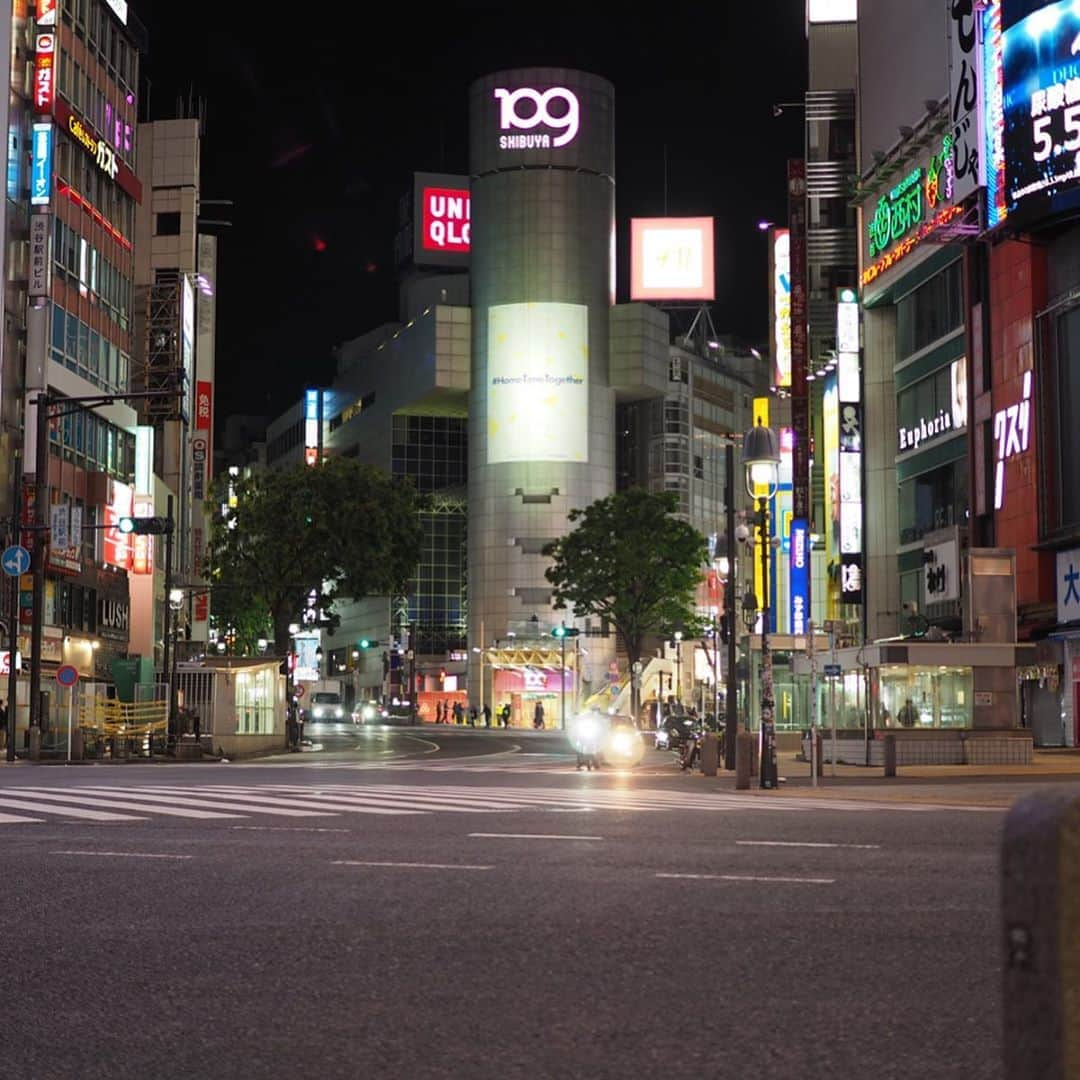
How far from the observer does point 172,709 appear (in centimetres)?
4791

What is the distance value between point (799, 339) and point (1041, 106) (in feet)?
81.4

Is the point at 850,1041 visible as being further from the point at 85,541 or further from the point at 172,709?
the point at 85,541

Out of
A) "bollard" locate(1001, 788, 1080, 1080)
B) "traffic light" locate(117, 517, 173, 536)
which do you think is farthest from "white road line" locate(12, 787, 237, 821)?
"traffic light" locate(117, 517, 173, 536)

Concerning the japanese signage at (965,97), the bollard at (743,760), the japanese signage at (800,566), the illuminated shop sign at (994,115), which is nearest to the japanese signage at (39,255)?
the japanese signage at (965,97)

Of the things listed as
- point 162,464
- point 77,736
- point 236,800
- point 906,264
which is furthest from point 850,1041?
point 162,464

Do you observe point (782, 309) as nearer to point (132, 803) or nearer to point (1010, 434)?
point (1010, 434)

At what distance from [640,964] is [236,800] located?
1460cm

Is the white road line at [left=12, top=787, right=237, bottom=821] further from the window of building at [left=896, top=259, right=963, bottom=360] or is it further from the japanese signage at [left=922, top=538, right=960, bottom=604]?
the window of building at [left=896, top=259, right=963, bottom=360]

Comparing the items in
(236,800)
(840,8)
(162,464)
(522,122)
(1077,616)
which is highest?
(522,122)

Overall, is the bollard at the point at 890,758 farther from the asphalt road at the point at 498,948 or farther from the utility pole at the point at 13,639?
the utility pole at the point at 13,639

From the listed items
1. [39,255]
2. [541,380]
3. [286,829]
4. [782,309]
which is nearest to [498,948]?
[286,829]

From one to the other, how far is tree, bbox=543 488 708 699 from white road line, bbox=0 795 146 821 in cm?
6559

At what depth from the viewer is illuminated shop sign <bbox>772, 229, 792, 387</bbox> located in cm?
7656

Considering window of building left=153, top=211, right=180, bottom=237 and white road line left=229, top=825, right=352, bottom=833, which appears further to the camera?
window of building left=153, top=211, right=180, bottom=237
